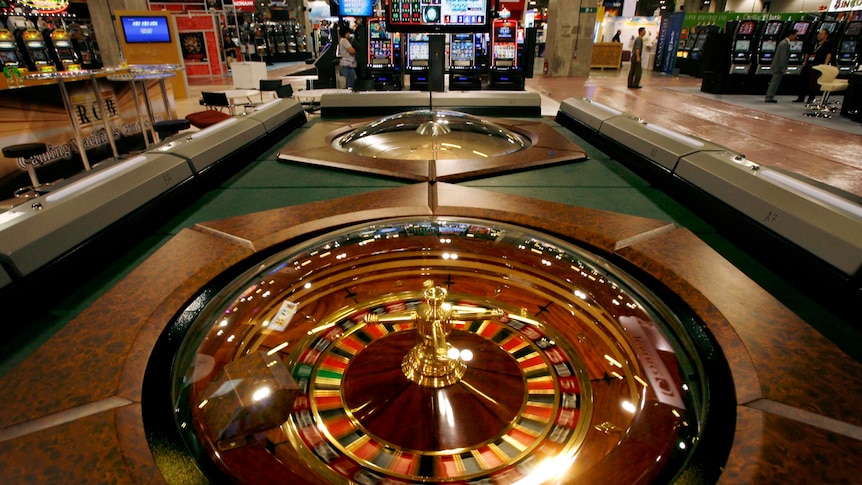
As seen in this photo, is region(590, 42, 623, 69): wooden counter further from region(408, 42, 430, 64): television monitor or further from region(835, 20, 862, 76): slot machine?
region(408, 42, 430, 64): television monitor

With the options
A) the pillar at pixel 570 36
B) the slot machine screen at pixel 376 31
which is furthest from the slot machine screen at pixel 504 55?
the pillar at pixel 570 36

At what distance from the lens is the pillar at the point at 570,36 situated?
14133mm

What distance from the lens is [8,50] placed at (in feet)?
28.7

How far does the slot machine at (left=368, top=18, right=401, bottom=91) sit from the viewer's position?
988 cm

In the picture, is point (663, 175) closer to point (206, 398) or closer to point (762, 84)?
point (206, 398)

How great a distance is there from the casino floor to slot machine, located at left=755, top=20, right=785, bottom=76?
12060mm

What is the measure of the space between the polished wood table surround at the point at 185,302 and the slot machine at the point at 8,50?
1074 cm

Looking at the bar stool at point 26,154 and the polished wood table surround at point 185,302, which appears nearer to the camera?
the polished wood table surround at point 185,302

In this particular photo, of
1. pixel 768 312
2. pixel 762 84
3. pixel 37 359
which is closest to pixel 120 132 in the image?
pixel 37 359

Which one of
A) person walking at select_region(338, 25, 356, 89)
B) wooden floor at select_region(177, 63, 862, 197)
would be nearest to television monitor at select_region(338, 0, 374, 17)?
person walking at select_region(338, 25, 356, 89)

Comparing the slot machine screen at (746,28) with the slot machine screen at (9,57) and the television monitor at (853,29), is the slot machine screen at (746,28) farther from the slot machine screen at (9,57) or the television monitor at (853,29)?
the slot machine screen at (9,57)

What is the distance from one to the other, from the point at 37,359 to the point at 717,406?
1.20m

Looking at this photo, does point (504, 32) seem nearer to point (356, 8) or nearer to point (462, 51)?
point (462, 51)

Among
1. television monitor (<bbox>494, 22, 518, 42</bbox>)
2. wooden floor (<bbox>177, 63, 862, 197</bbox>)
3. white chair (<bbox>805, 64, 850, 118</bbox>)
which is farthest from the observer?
television monitor (<bbox>494, 22, 518, 42</bbox>)
